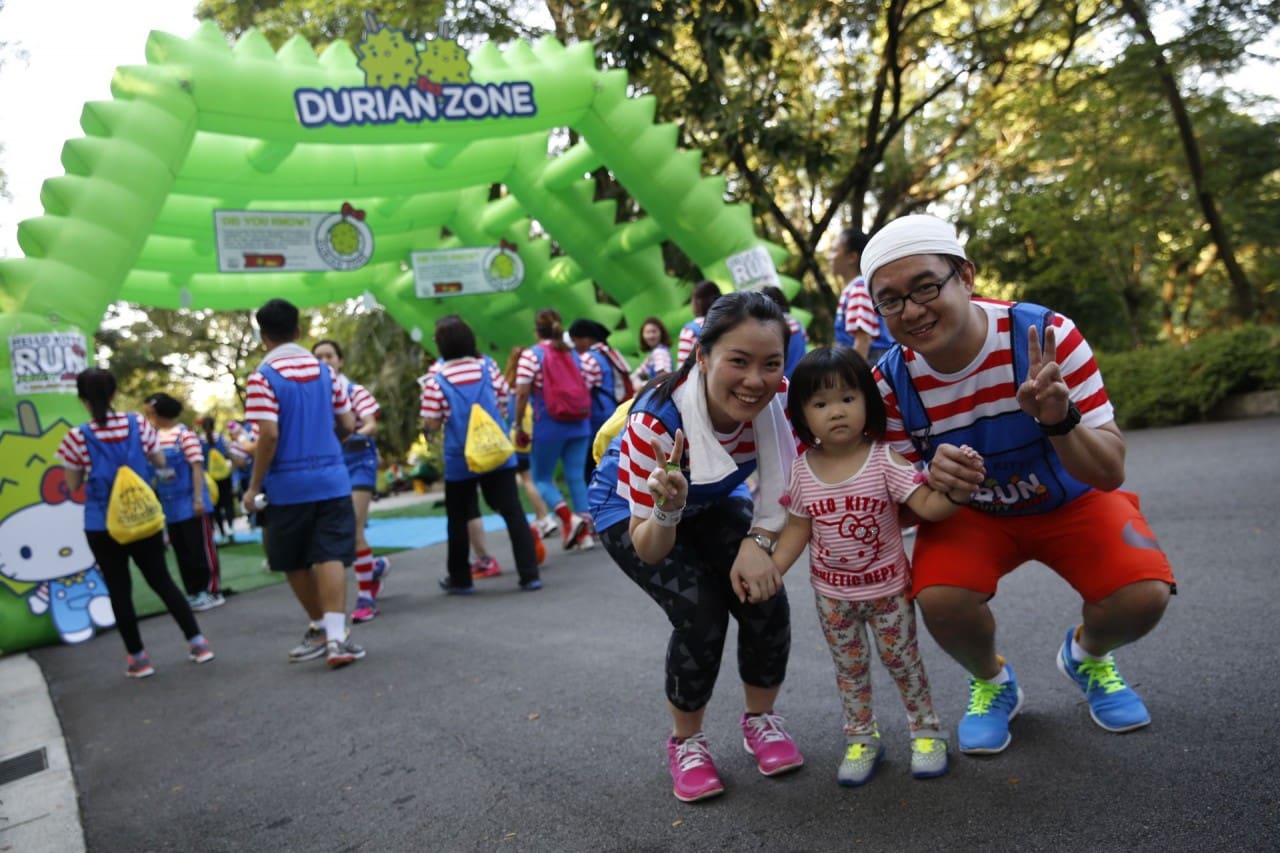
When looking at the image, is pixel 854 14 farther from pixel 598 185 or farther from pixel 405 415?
pixel 405 415

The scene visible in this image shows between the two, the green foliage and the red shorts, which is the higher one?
the red shorts

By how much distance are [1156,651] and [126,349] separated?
126 feet

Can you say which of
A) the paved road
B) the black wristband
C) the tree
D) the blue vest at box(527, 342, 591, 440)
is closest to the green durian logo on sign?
the blue vest at box(527, 342, 591, 440)

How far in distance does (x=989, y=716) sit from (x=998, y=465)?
800 mm

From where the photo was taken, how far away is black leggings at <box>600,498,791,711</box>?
9.56ft

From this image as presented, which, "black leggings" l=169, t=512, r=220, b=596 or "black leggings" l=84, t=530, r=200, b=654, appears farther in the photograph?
"black leggings" l=169, t=512, r=220, b=596

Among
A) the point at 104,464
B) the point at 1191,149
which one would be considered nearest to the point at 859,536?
the point at 104,464

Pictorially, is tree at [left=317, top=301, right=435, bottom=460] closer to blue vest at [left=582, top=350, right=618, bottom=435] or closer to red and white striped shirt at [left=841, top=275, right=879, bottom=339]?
blue vest at [left=582, top=350, right=618, bottom=435]

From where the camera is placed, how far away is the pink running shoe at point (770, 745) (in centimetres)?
297

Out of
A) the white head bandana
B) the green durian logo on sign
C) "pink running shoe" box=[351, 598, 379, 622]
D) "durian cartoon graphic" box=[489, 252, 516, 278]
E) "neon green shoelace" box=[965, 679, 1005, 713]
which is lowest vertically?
"pink running shoe" box=[351, 598, 379, 622]

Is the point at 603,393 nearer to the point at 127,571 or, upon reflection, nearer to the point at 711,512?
the point at 127,571

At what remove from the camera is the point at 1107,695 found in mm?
2965

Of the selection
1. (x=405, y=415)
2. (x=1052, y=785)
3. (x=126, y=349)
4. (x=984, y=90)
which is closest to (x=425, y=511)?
(x=405, y=415)

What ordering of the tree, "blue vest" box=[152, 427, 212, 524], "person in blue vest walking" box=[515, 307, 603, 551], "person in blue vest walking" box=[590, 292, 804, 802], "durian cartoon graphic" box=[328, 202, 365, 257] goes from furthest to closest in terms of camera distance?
the tree, "durian cartoon graphic" box=[328, 202, 365, 257], "person in blue vest walking" box=[515, 307, 603, 551], "blue vest" box=[152, 427, 212, 524], "person in blue vest walking" box=[590, 292, 804, 802]
